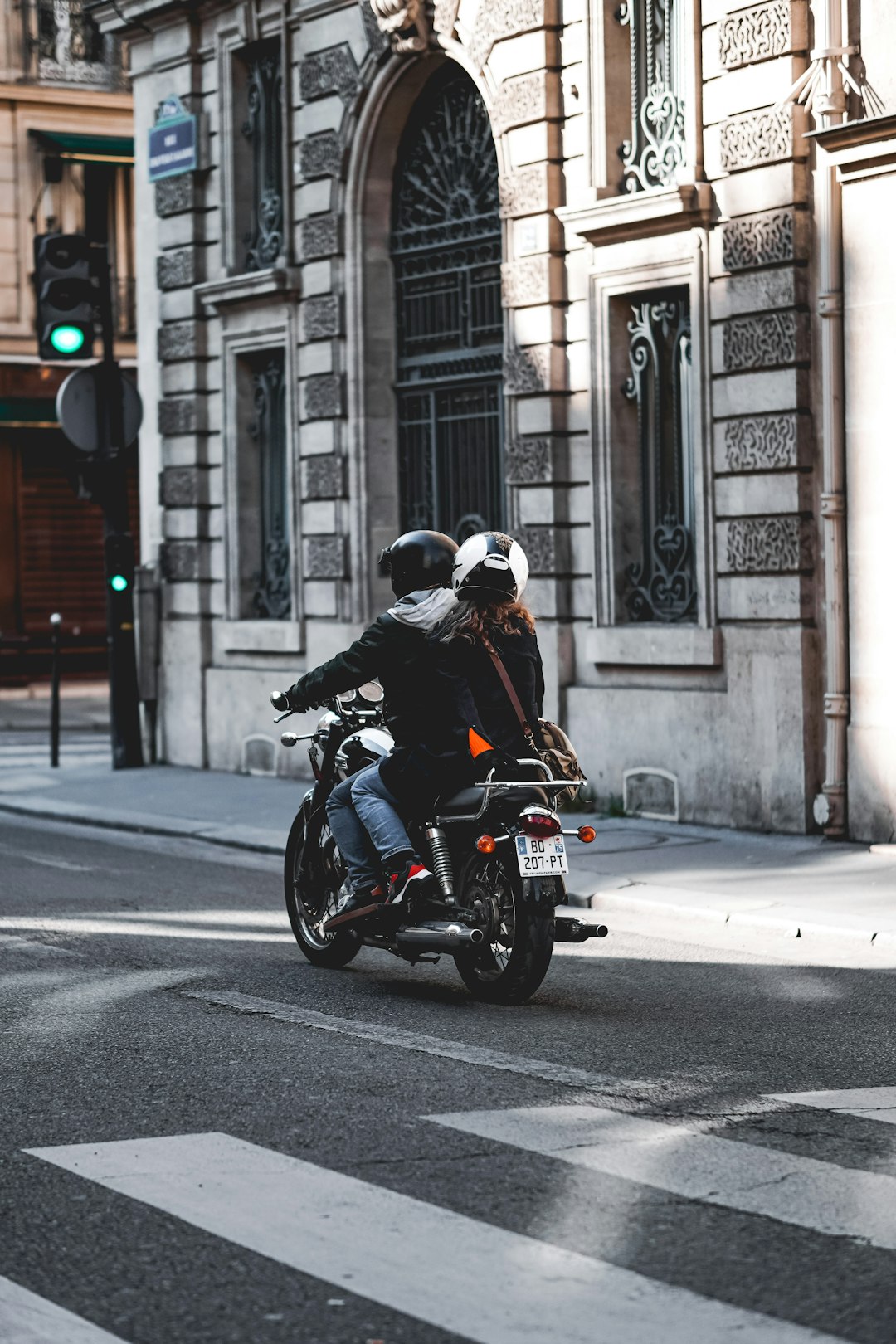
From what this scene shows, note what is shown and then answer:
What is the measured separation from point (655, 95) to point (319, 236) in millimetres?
3937

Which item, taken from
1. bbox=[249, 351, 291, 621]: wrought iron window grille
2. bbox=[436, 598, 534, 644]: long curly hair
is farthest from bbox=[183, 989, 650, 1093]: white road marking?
bbox=[249, 351, 291, 621]: wrought iron window grille

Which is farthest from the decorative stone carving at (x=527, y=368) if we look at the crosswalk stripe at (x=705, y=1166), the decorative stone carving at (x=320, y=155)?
the crosswalk stripe at (x=705, y=1166)

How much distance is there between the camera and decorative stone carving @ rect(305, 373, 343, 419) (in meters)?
17.0

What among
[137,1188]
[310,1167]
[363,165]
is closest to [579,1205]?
[310,1167]

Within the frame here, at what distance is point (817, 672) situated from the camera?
12.6m

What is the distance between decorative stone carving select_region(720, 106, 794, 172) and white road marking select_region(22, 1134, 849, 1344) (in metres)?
8.70

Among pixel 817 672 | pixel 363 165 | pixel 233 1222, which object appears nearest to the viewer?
pixel 233 1222

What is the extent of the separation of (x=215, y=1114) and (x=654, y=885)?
17.1ft

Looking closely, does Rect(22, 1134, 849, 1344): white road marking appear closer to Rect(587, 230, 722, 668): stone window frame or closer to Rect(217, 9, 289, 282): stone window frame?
Rect(587, 230, 722, 668): stone window frame

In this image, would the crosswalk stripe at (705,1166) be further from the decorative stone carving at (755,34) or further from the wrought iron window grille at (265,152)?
the wrought iron window grille at (265,152)

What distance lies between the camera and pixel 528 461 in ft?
48.6

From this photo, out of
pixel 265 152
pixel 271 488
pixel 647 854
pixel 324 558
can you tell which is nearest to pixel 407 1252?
pixel 647 854

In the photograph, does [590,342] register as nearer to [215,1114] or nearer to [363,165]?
[363,165]

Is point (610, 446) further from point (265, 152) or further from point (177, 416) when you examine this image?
point (177, 416)
